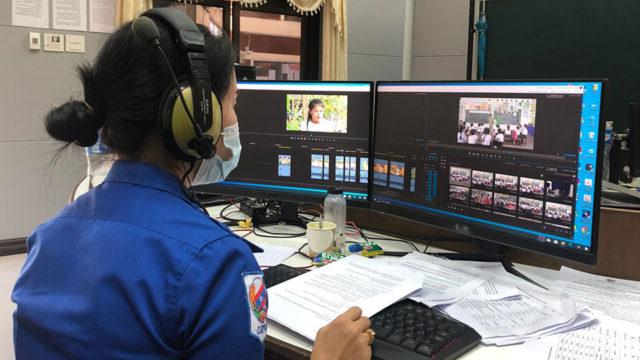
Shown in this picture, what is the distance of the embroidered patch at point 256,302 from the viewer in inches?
28.3

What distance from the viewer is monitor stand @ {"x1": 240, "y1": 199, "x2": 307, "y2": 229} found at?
6.28 feet

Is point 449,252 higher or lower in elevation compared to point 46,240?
lower

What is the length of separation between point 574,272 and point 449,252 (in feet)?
1.14

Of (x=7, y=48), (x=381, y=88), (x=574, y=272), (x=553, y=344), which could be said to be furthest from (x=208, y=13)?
(x=553, y=344)

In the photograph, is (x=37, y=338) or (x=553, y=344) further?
(x=553, y=344)

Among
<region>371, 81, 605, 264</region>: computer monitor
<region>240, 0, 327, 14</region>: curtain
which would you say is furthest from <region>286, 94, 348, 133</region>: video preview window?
<region>240, 0, 327, 14</region>: curtain

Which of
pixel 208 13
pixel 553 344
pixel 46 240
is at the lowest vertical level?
pixel 553 344

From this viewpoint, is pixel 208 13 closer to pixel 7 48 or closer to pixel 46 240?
pixel 7 48

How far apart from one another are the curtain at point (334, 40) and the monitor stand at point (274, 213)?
98.6 inches

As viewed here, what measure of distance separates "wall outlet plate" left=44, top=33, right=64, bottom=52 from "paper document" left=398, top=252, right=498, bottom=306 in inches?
97.7

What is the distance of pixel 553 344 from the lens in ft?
3.38

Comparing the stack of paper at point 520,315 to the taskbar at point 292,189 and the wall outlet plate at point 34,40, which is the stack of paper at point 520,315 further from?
the wall outlet plate at point 34,40

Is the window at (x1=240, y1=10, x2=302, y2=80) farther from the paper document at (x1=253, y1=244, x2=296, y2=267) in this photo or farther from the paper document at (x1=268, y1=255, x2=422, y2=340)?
the paper document at (x1=268, y1=255, x2=422, y2=340)

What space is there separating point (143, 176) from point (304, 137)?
1002 millimetres
